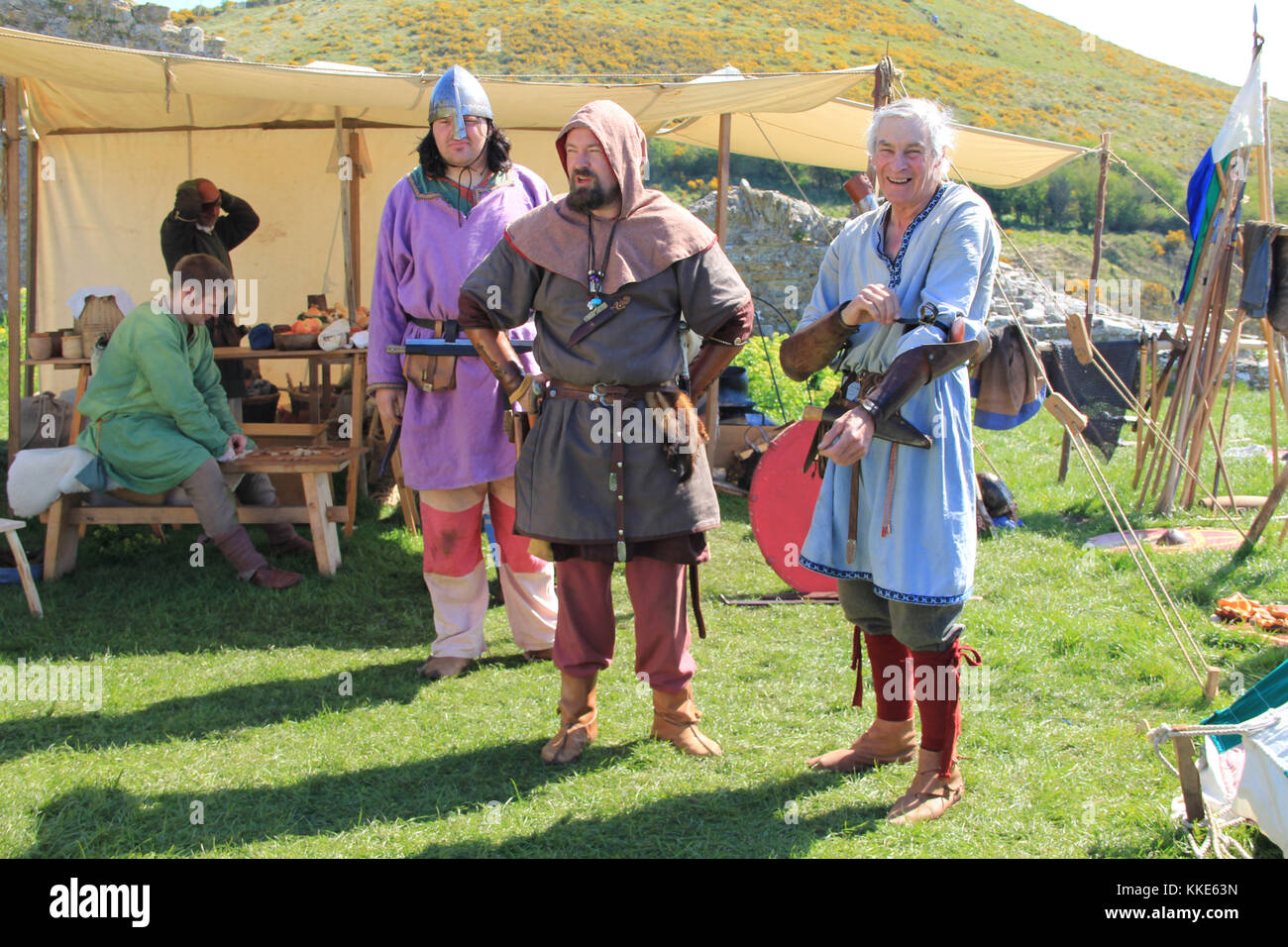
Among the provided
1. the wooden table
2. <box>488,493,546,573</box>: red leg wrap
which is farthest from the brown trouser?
<box>488,493,546,573</box>: red leg wrap

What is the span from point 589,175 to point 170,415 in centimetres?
304

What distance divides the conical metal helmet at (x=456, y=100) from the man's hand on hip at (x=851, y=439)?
1.90 metres

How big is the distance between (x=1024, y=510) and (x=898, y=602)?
4338 mm

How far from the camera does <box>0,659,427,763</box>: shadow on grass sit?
10.4ft

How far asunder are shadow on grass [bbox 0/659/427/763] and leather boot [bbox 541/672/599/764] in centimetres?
73

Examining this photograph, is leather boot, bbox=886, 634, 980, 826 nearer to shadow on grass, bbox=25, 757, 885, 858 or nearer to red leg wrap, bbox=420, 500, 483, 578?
shadow on grass, bbox=25, 757, 885, 858

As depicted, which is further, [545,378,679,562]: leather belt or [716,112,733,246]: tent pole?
[716,112,733,246]: tent pole

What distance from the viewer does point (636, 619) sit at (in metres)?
2.98

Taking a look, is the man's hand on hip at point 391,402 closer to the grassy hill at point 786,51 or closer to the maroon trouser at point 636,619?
the maroon trouser at point 636,619

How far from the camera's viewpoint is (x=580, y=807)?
2703 millimetres
